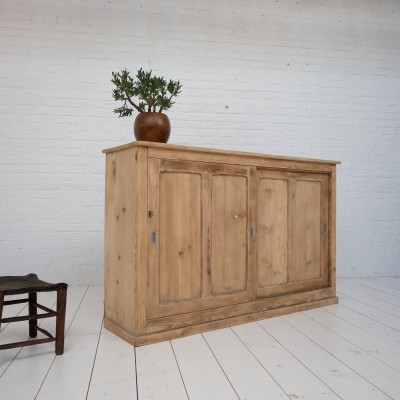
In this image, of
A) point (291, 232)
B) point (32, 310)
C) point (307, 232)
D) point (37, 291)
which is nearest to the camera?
point (37, 291)

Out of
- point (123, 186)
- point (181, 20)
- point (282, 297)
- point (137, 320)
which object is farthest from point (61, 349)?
point (181, 20)

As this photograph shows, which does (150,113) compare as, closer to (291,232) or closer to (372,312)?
(291,232)

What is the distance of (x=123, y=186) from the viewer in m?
2.41

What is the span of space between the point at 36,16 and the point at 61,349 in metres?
3.27

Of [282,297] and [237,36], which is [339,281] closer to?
[282,297]

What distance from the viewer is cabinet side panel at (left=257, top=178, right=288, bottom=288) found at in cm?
288

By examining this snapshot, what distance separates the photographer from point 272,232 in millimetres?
2953

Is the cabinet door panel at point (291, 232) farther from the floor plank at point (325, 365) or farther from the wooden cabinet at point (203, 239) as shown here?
the floor plank at point (325, 365)

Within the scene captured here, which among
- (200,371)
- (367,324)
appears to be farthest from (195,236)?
(367,324)

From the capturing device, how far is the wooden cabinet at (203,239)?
2295mm

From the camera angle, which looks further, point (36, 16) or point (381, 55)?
point (381, 55)

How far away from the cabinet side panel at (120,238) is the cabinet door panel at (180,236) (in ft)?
0.59

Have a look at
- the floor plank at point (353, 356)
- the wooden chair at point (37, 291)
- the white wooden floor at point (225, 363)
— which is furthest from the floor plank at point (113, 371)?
the floor plank at point (353, 356)

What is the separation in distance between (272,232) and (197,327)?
0.92 m
